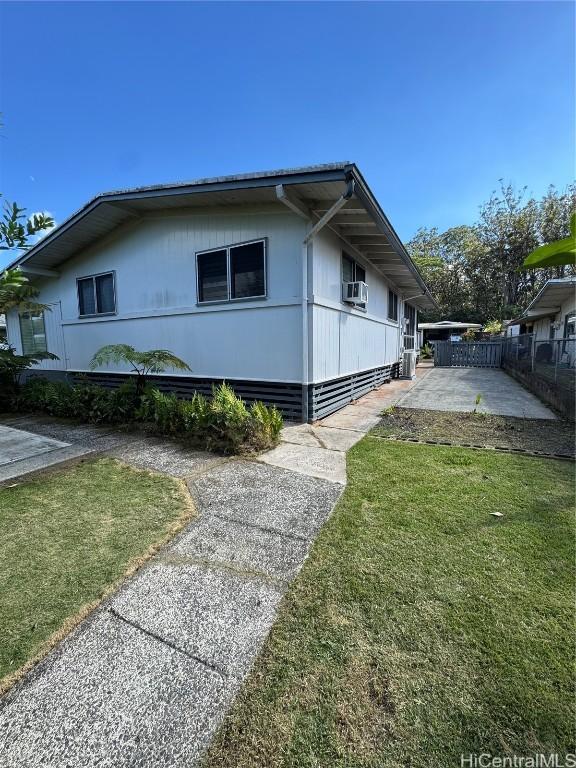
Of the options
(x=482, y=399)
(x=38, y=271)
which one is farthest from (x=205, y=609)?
(x=38, y=271)

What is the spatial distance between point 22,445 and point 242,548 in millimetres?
4555

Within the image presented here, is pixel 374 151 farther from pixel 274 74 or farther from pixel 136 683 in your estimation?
pixel 136 683

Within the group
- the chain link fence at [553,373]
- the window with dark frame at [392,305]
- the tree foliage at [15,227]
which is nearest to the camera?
the tree foliage at [15,227]

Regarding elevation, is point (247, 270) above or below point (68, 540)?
above

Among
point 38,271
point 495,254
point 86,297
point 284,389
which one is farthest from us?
point 495,254

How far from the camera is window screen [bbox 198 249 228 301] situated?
645 cm

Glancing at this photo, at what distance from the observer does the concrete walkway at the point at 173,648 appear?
4.19ft

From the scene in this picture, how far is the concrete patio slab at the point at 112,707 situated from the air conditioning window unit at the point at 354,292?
21.1 ft

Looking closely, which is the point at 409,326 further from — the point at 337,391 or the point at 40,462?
the point at 40,462

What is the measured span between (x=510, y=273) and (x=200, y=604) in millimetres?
36833

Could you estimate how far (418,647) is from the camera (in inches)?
64.7

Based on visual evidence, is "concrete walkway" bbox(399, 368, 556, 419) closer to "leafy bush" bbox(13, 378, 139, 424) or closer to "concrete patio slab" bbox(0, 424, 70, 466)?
"leafy bush" bbox(13, 378, 139, 424)

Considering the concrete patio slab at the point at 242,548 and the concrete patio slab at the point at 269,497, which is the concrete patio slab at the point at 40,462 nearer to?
the concrete patio slab at the point at 269,497

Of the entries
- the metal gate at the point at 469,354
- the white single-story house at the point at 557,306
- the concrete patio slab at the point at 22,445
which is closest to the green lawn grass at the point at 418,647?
the concrete patio slab at the point at 22,445
